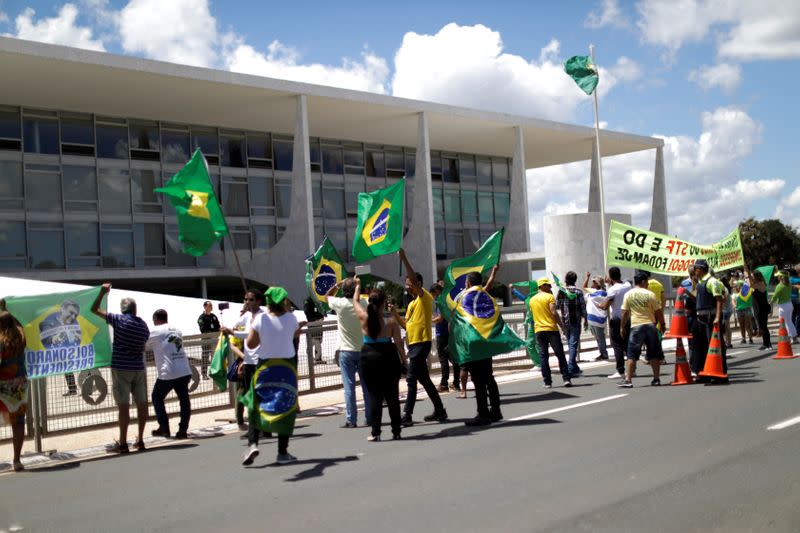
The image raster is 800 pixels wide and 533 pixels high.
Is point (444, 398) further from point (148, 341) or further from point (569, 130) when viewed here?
point (569, 130)

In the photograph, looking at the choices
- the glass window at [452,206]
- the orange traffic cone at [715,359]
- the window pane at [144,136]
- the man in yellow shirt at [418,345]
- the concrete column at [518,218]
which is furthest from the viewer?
the glass window at [452,206]

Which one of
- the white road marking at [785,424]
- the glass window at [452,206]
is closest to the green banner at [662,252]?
the white road marking at [785,424]

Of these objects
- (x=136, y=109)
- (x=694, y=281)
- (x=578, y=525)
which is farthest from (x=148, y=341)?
(x=136, y=109)

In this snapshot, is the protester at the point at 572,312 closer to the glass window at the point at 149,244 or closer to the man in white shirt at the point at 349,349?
the man in white shirt at the point at 349,349

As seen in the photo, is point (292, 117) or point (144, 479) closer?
point (144, 479)

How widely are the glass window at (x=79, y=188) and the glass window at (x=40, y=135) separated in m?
1.03

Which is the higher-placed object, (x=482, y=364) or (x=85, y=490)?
(x=482, y=364)

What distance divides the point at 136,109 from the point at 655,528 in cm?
3429

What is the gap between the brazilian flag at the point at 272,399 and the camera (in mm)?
7934

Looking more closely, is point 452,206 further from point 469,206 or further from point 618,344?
point 618,344

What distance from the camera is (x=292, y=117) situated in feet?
A: 128

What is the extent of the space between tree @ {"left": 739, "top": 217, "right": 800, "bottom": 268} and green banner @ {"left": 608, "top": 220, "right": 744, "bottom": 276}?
193ft

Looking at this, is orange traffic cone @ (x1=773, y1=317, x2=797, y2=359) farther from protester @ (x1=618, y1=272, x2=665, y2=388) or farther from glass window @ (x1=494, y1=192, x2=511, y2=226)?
glass window @ (x1=494, y1=192, x2=511, y2=226)

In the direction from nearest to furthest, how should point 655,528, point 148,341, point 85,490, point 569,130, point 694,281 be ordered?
point 655,528, point 85,490, point 148,341, point 694,281, point 569,130
